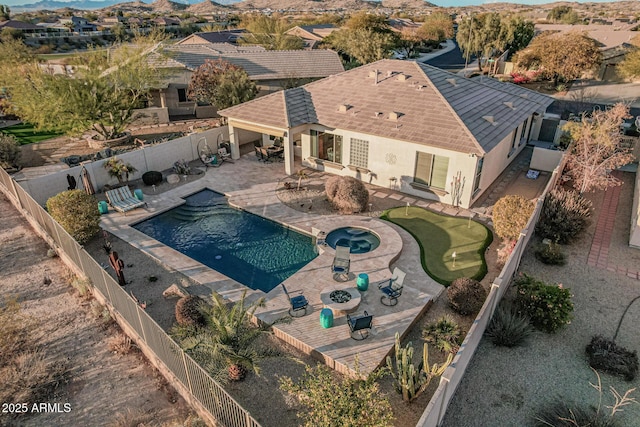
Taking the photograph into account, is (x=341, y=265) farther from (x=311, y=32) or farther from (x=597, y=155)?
(x=311, y=32)

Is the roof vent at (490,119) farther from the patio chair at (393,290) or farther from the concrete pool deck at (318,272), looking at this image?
the patio chair at (393,290)

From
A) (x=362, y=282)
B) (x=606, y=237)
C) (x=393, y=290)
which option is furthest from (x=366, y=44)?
(x=393, y=290)

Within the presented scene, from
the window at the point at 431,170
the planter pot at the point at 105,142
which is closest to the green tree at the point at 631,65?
the window at the point at 431,170

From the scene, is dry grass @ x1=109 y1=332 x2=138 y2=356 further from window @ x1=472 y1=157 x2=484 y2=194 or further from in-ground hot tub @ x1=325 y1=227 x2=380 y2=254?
window @ x1=472 y1=157 x2=484 y2=194

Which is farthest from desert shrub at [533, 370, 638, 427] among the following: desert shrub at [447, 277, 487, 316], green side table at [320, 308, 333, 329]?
green side table at [320, 308, 333, 329]

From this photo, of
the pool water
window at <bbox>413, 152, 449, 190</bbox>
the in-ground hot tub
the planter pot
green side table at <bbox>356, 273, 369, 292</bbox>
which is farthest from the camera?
the planter pot
